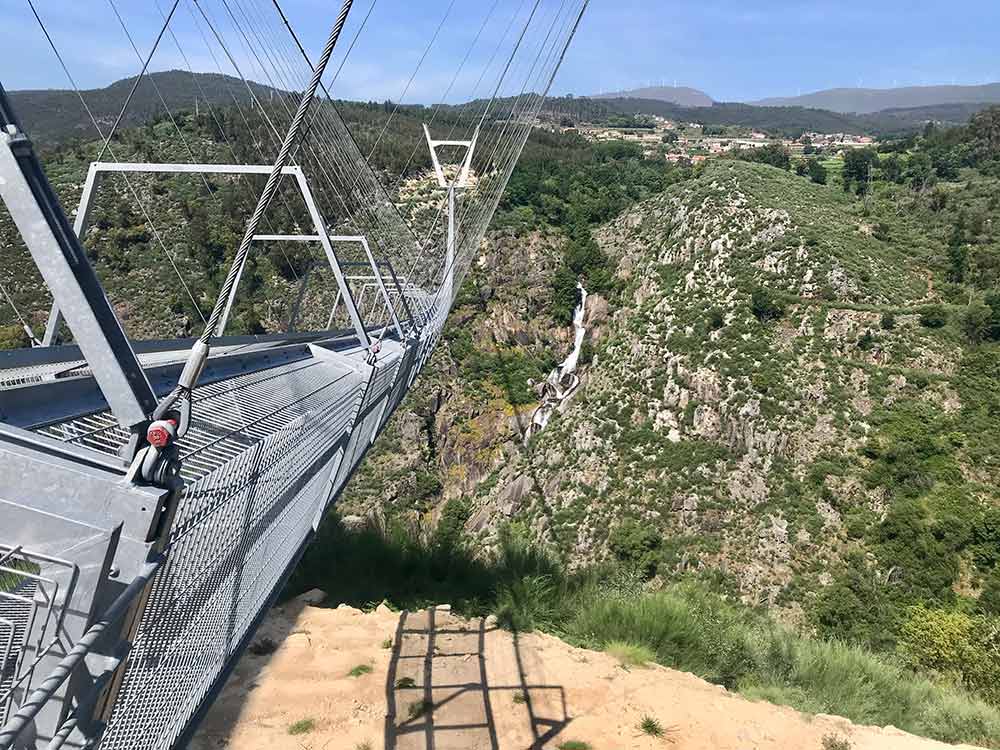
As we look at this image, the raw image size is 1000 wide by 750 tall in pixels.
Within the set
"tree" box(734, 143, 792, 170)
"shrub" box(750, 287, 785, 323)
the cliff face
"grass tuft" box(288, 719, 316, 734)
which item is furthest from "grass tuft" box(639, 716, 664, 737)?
"tree" box(734, 143, 792, 170)

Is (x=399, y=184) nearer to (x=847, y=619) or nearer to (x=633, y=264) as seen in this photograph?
(x=633, y=264)

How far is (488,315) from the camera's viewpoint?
38438 millimetres

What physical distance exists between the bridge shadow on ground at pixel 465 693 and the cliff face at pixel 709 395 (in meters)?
16.6

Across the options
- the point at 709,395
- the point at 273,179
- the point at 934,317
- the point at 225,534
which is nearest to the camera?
the point at 273,179

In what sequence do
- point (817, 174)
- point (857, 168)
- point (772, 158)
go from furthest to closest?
1. point (772, 158)
2. point (857, 168)
3. point (817, 174)

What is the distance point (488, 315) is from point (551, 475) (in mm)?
12471

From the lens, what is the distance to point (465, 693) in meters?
4.89

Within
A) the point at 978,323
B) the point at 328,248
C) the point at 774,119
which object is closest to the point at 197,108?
the point at 328,248

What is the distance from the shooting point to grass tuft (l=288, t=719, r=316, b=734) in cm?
429

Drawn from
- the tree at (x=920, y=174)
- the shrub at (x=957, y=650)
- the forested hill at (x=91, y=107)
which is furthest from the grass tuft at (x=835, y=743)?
the forested hill at (x=91, y=107)

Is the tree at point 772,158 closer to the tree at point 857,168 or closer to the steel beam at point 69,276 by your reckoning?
the tree at point 857,168

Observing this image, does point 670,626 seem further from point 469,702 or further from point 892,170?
point 892,170

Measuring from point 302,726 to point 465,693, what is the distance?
120 cm

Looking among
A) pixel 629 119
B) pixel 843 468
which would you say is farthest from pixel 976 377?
pixel 629 119
